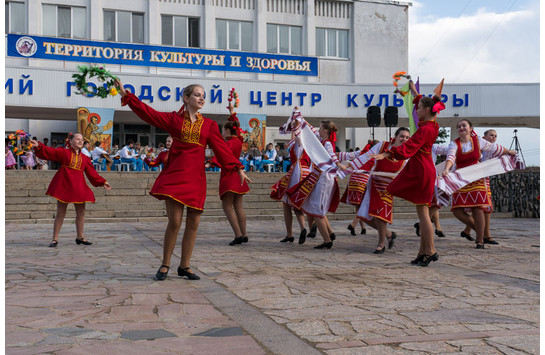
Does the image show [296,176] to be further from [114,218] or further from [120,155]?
[120,155]

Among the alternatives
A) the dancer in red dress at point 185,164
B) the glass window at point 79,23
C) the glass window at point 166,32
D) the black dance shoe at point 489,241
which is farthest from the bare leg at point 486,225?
the glass window at point 79,23

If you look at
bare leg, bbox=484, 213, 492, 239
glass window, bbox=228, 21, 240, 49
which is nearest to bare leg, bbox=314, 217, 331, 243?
bare leg, bbox=484, 213, 492, 239

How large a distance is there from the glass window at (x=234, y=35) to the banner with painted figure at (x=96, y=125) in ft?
25.4

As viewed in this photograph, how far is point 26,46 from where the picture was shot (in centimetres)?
2664

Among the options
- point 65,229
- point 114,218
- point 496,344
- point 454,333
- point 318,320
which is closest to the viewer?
point 496,344

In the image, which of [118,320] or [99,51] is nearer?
[118,320]

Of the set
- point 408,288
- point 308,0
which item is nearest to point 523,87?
point 308,0

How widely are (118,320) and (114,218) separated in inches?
437

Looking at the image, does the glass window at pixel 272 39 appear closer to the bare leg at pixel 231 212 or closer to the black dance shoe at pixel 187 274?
the bare leg at pixel 231 212

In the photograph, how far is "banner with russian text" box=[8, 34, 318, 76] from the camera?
26.8 m

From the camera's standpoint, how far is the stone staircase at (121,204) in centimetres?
1458

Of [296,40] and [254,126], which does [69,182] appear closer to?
[254,126]

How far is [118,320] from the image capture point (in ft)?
12.5

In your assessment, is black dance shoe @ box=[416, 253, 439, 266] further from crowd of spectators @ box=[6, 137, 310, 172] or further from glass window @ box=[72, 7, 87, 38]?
glass window @ box=[72, 7, 87, 38]
